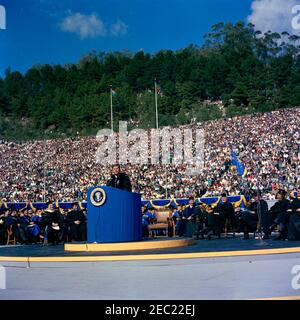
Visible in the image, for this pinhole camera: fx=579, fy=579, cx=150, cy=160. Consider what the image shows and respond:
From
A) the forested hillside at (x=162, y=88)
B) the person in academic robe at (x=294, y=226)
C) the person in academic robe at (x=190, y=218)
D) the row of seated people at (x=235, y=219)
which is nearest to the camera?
the person in academic robe at (x=294, y=226)

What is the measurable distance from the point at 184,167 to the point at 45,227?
2074 cm

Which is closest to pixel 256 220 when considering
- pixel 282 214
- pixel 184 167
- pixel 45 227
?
pixel 282 214

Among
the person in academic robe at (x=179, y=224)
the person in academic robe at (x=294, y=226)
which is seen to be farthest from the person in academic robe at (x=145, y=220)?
the person in academic robe at (x=294, y=226)

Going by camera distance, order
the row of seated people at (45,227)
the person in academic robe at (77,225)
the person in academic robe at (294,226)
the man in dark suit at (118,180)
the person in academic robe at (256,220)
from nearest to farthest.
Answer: the man in dark suit at (118,180)
the person in academic robe at (294,226)
the person in academic robe at (256,220)
the row of seated people at (45,227)
the person in academic robe at (77,225)

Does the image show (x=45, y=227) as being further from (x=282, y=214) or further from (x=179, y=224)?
(x=282, y=214)

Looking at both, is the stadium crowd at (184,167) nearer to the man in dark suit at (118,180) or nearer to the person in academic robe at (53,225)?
the person in academic robe at (53,225)

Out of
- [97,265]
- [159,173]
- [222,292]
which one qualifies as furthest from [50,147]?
[222,292]

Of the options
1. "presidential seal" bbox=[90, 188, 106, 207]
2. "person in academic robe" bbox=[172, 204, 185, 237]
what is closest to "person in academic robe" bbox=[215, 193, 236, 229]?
"person in academic robe" bbox=[172, 204, 185, 237]

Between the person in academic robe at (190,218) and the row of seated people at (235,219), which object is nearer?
the row of seated people at (235,219)

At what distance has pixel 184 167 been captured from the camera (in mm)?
37719

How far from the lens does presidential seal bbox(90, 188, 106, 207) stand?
43.7 ft

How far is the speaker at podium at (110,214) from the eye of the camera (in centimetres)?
1336

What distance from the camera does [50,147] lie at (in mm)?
52375

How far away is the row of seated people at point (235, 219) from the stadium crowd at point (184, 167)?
7.48m
